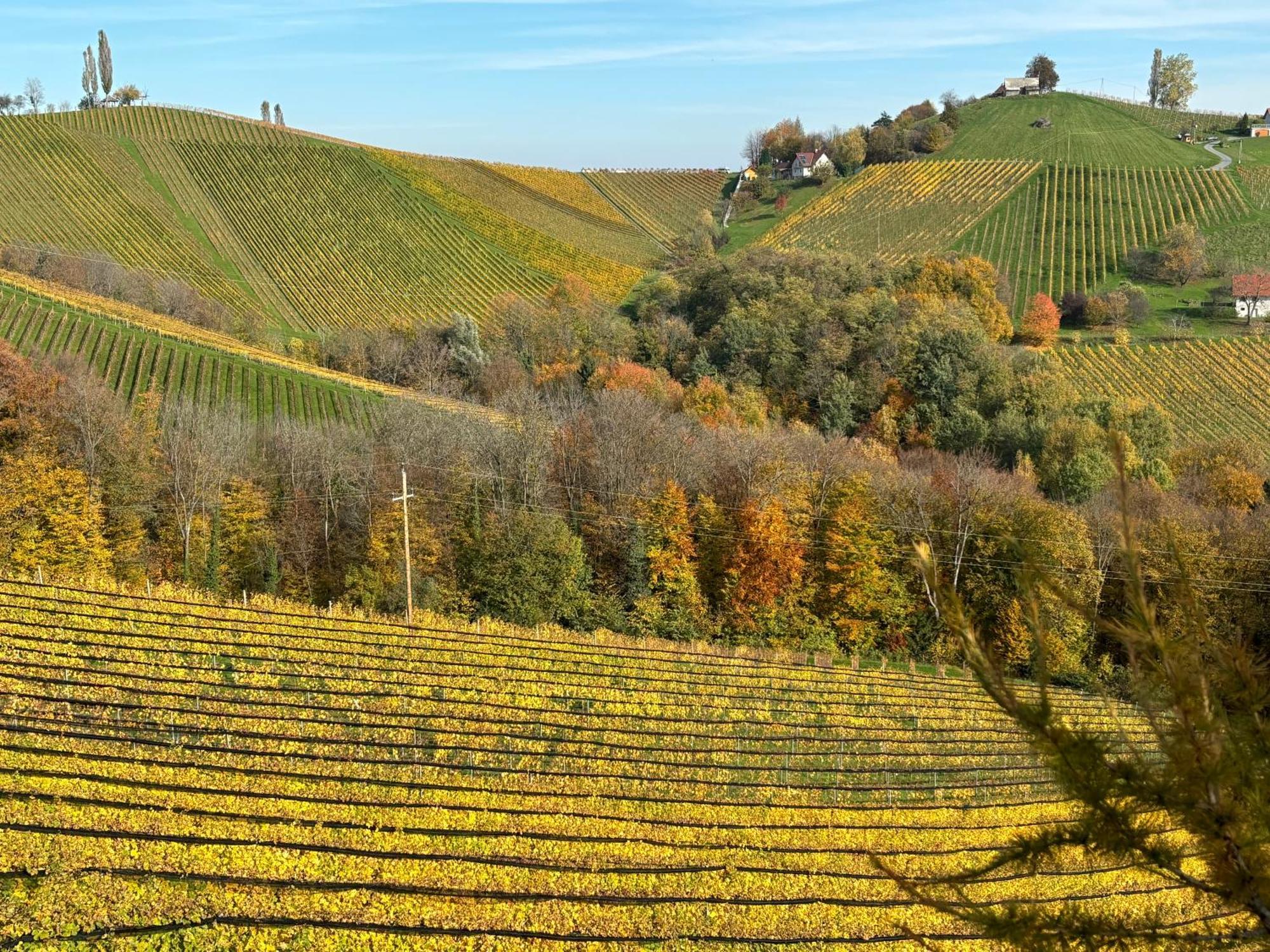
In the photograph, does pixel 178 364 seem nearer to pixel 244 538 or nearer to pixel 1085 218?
pixel 244 538

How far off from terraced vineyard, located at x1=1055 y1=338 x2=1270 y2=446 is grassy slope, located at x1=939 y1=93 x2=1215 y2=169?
43.2 metres

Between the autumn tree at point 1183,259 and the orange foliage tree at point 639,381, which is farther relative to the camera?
the autumn tree at point 1183,259

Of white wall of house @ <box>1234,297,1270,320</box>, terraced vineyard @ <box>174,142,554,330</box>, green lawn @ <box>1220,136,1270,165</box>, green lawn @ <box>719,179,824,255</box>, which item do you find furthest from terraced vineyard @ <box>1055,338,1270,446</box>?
green lawn @ <box>1220,136,1270,165</box>

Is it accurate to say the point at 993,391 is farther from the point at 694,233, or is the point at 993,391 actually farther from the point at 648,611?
the point at 694,233

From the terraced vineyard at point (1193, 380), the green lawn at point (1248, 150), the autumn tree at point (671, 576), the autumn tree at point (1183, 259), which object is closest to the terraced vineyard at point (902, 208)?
the autumn tree at point (1183, 259)

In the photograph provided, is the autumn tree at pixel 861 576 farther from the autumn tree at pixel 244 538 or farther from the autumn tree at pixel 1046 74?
the autumn tree at pixel 1046 74

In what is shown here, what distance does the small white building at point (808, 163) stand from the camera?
111125mm

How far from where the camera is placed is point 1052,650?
36.8 metres

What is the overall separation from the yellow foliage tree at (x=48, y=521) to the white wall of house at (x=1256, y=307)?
229 feet

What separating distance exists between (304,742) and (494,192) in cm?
9230

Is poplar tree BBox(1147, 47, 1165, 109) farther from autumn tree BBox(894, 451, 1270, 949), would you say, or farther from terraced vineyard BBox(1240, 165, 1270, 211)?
autumn tree BBox(894, 451, 1270, 949)

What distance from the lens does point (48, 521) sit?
117ft

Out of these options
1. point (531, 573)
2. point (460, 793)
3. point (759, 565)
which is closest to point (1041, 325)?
point (759, 565)

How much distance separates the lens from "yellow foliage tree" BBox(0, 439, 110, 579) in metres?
34.8
